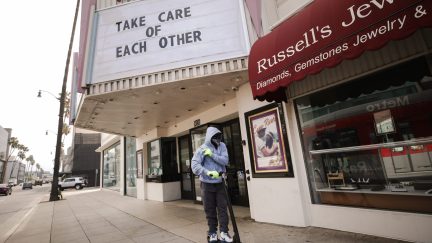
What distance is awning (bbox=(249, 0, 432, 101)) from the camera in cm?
279

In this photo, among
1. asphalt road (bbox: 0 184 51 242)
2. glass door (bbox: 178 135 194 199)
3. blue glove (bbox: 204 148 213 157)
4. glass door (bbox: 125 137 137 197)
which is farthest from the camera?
glass door (bbox: 125 137 137 197)

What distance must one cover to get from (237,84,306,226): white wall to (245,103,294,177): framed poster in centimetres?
15

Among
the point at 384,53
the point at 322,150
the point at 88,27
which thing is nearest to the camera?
the point at 384,53

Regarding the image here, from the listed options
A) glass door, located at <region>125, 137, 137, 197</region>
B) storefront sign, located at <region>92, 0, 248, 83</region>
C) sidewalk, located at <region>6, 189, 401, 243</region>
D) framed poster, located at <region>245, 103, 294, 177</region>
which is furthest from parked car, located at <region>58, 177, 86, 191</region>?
framed poster, located at <region>245, 103, 294, 177</region>

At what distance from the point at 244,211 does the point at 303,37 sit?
5105 millimetres

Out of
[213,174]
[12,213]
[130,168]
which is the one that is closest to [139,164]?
[130,168]

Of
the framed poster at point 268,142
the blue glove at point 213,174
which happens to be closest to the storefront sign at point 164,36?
the framed poster at point 268,142

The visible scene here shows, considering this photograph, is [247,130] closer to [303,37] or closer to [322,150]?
[322,150]

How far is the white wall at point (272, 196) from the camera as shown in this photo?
16.5 ft

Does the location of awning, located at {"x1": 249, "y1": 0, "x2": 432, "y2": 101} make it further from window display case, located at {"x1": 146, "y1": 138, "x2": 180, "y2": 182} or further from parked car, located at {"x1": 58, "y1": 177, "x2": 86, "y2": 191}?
parked car, located at {"x1": 58, "y1": 177, "x2": 86, "y2": 191}

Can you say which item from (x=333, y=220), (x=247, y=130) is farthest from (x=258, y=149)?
(x=333, y=220)

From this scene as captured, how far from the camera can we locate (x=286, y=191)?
5227 mm

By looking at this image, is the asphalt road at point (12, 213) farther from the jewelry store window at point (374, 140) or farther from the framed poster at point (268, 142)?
the jewelry store window at point (374, 140)

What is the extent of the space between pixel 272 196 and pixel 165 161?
22.5 ft
